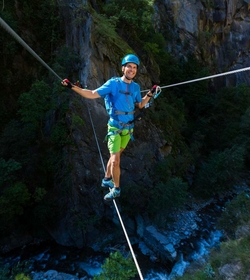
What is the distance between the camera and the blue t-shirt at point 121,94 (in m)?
3.38

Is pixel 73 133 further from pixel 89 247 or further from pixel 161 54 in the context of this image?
pixel 161 54

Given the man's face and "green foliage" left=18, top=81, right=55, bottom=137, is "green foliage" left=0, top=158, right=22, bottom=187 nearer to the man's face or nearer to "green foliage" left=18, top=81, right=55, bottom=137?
"green foliage" left=18, top=81, right=55, bottom=137

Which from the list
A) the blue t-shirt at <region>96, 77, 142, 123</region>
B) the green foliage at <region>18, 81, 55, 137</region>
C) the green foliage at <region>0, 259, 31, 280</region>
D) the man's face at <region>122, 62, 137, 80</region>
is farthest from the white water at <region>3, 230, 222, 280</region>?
the man's face at <region>122, 62, 137, 80</region>

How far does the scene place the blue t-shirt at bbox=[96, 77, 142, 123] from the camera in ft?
11.1

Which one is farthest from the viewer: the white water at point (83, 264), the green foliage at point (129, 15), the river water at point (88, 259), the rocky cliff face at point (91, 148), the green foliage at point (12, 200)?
the green foliage at point (129, 15)

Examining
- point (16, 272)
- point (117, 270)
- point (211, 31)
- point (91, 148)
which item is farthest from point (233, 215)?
point (211, 31)

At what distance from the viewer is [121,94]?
3428mm

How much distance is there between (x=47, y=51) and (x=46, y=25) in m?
1.35

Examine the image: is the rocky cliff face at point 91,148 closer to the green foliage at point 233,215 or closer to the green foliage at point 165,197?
the green foliage at point 165,197

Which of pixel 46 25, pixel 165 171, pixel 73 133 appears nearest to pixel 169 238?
pixel 165 171

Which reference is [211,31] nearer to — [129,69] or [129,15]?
[129,15]

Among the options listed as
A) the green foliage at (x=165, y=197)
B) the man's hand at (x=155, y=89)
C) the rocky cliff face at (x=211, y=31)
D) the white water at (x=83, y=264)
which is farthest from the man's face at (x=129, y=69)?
the rocky cliff face at (x=211, y=31)

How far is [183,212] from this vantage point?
43.8ft

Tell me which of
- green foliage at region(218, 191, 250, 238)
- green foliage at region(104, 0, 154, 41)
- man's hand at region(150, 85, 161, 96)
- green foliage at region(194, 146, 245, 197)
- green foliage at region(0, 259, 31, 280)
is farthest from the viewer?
green foliage at region(194, 146, 245, 197)
